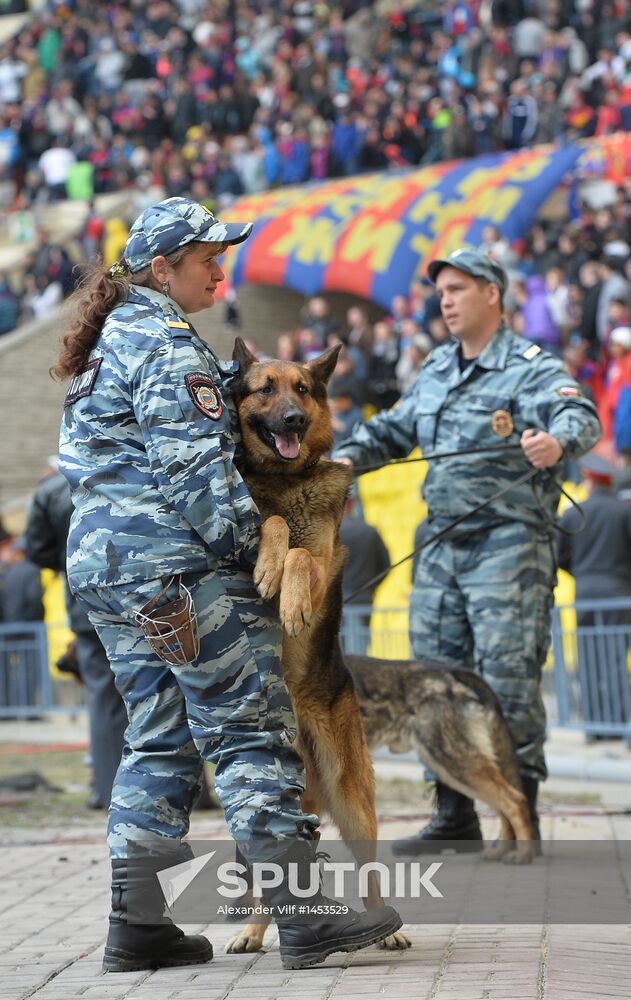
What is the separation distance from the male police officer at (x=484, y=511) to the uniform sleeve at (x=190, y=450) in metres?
2.22

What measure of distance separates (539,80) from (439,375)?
47.3 feet

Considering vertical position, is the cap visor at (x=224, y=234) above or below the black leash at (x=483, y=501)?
above

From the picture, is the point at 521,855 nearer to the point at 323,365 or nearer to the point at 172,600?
the point at 323,365

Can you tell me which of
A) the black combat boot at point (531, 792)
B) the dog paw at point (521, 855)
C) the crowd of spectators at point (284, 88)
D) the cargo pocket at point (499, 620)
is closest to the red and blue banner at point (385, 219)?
the crowd of spectators at point (284, 88)

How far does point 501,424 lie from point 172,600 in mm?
2601

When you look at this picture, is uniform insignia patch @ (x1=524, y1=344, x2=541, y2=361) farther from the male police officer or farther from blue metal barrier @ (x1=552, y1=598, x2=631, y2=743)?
blue metal barrier @ (x1=552, y1=598, x2=631, y2=743)

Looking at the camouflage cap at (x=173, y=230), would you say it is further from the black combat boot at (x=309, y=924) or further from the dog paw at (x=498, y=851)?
the dog paw at (x=498, y=851)

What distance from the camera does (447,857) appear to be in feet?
20.4

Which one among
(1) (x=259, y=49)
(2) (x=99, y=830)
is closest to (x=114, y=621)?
(2) (x=99, y=830)

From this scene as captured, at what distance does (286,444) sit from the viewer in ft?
14.4

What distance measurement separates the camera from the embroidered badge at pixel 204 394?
407 centimetres

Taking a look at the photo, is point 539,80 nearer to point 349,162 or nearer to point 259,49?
point 349,162

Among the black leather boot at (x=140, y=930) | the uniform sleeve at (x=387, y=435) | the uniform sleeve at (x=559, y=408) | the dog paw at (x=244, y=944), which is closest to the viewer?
the black leather boot at (x=140, y=930)

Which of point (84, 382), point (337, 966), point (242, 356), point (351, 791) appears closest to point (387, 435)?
point (242, 356)
